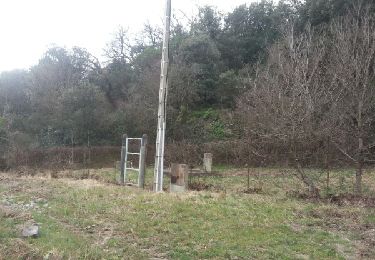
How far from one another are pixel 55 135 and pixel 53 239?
76.2 ft

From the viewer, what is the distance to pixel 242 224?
7.41 metres

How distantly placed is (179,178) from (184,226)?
15.7 ft

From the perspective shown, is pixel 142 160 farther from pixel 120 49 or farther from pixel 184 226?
pixel 120 49

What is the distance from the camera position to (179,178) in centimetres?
1205

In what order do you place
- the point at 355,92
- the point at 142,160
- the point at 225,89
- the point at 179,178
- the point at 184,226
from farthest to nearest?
the point at 225,89 < the point at 142,160 < the point at 179,178 < the point at 355,92 < the point at 184,226

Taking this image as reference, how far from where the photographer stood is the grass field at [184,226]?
5.99 m

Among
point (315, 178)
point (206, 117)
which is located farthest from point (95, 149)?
point (315, 178)

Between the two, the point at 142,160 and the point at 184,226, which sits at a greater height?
the point at 142,160

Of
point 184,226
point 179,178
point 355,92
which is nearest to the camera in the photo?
point 184,226

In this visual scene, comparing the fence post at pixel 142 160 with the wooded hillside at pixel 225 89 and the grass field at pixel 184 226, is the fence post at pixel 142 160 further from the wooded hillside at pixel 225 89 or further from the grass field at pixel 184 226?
the wooded hillside at pixel 225 89

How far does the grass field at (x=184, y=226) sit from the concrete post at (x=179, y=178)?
1.63m

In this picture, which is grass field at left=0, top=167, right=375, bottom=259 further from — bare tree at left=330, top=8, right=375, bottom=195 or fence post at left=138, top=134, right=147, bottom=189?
bare tree at left=330, top=8, right=375, bottom=195

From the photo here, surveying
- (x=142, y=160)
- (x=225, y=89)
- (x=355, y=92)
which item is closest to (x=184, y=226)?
(x=142, y=160)

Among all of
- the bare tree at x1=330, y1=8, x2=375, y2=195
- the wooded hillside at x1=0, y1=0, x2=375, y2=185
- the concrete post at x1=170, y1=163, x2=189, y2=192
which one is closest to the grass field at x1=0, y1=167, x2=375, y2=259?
the concrete post at x1=170, y1=163, x2=189, y2=192
